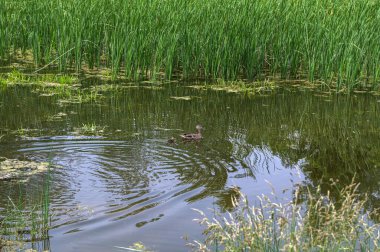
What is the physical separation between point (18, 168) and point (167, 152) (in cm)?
144

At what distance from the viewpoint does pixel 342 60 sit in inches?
366

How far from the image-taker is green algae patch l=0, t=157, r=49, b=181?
5281 millimetres

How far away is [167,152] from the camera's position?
20.3ft

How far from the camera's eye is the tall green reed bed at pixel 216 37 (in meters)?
9.52

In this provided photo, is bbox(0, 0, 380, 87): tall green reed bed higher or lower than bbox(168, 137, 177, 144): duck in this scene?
higher

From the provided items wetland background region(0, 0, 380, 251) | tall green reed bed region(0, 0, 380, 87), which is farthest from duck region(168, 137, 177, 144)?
tall green reed bed region(0, 0, 380, 87)

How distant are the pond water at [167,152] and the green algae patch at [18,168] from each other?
0.33ft

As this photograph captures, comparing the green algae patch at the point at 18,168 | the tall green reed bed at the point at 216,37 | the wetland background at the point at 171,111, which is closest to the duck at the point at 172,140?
the wetland background at the point at 171,111

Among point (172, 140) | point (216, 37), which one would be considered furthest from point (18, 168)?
point (216, 37)

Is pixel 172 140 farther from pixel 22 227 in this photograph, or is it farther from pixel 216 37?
pixel 216 37

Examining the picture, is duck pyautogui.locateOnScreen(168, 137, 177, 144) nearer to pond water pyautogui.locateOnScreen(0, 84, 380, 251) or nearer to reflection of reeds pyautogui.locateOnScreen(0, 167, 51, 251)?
pond water pyautogui.locateOnScreen(0, 84, 380, 251)

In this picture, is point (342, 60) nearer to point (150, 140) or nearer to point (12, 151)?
point (150, 140)

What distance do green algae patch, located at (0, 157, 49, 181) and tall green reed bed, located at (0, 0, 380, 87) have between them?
4.26 meters

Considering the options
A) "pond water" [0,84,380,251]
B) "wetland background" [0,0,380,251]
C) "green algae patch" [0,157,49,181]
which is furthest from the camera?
"green algae patch" [0,157,49,181]
